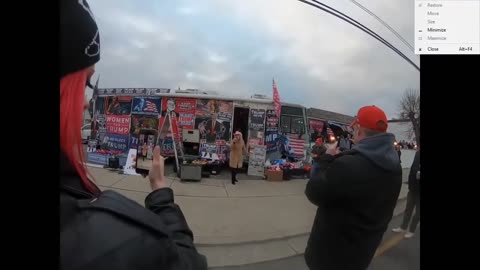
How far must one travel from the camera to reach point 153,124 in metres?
0.86

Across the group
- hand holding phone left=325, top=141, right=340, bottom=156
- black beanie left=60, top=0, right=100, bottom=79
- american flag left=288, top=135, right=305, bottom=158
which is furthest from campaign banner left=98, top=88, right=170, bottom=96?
hand holding phone left=325, top=141, right=340, bottom=156

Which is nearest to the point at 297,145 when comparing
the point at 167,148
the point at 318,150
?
the point at 318,150

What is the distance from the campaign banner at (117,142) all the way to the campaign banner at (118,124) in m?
0.01

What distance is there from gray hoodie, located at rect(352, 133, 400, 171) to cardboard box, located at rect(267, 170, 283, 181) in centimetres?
27

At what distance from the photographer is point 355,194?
3.25 feet

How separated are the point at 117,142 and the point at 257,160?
46cm

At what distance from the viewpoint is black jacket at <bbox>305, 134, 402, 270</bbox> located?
0.97 m

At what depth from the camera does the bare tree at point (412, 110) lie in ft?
3.55

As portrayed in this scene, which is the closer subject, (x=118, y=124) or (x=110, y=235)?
(x=110, y=235)

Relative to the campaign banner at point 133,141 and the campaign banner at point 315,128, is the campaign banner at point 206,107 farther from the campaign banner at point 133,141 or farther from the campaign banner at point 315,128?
the campaign banner at point 315,128

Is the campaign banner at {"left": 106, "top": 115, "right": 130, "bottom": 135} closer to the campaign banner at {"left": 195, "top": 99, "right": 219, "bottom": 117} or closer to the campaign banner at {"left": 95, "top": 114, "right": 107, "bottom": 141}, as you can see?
the campaign banner at {"left": 95, "top": 114, "right": 107, "bottom": 141}

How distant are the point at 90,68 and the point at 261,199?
0.70 m

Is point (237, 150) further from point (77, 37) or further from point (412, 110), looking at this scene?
point (412, 110)

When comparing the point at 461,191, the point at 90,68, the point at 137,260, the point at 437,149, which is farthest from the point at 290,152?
the point at 461,191
